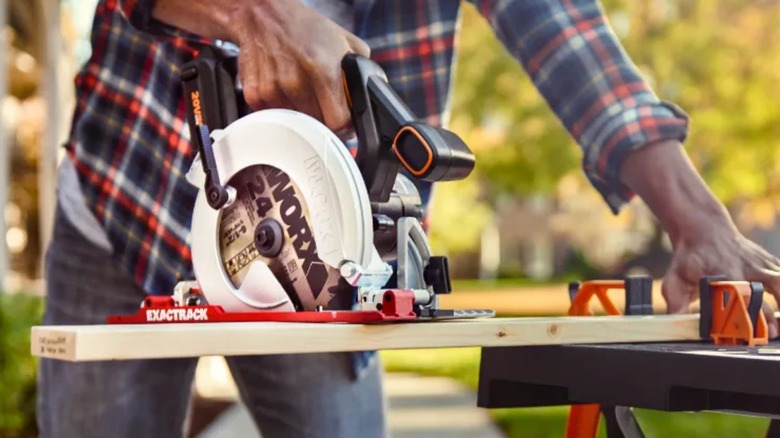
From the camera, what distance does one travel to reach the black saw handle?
4.12ft

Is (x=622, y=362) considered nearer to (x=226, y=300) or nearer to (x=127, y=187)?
(x=226, y=300)

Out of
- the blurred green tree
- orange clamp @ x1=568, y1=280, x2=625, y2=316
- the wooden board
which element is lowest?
the wooden board

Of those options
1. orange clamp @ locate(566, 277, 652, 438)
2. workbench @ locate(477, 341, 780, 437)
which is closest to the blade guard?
workbench @ locate(477, 341, 780, 437)

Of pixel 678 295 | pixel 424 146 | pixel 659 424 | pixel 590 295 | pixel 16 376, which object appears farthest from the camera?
pixel 659 424

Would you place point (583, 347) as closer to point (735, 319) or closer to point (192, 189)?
point (735, 319)

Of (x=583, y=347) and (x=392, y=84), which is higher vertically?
(x=392, y=84)

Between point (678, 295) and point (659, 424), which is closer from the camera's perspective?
point (678, 295)

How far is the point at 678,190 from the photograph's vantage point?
1.76m

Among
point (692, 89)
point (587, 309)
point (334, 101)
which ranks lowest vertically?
point (587, 309)

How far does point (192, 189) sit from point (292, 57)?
15.2 inches

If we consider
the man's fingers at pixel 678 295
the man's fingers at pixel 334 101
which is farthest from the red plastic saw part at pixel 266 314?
the man's fingers at pixel 678 295

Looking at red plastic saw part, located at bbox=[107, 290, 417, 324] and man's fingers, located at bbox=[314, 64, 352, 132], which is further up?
man's fingers, located at bbox=[314, 64, 352, 132]

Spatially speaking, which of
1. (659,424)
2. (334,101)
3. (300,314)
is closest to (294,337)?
(300,314)

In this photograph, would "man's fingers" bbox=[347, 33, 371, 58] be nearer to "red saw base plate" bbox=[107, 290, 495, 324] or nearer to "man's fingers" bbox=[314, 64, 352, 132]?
"man's fingers" bbox=[314, 64, 352, 132]
